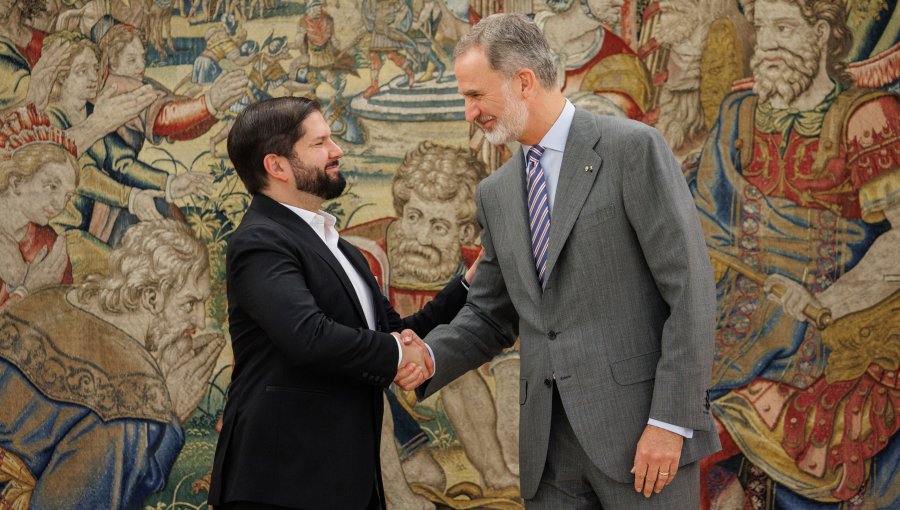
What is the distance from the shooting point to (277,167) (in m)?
3.53

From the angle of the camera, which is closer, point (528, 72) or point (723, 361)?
point (528, 72)

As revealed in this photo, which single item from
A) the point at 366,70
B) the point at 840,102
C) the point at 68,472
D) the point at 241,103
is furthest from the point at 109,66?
the point at 840,102

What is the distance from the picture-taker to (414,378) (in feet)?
11.6

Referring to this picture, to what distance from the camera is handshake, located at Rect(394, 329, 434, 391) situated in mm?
3482

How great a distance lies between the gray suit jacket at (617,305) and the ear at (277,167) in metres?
0.95

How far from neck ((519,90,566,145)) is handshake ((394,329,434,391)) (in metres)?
0.89

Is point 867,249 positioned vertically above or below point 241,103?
below

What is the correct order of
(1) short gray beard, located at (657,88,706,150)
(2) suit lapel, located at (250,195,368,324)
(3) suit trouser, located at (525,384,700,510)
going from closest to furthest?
(3) suit trouser, located at (525,384,700,510) → (2) suit lapel, located at (250,195,368,324) → (1) short gray beard, located at (657,88,706,150)

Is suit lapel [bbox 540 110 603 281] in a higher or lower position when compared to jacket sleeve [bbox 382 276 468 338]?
higher

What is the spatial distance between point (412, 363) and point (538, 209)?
0.77 m

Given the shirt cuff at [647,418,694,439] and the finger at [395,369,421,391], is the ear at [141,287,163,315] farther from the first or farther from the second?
the shirt cuff at [647,418,694,439]

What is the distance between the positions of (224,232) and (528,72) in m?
2.52

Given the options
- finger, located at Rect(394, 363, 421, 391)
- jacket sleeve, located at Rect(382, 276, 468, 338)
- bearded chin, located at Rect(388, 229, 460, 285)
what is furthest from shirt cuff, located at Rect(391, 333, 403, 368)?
bearded chin, located at Rect(388, 229, 460, 285)

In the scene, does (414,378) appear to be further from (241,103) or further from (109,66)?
(109,66)
